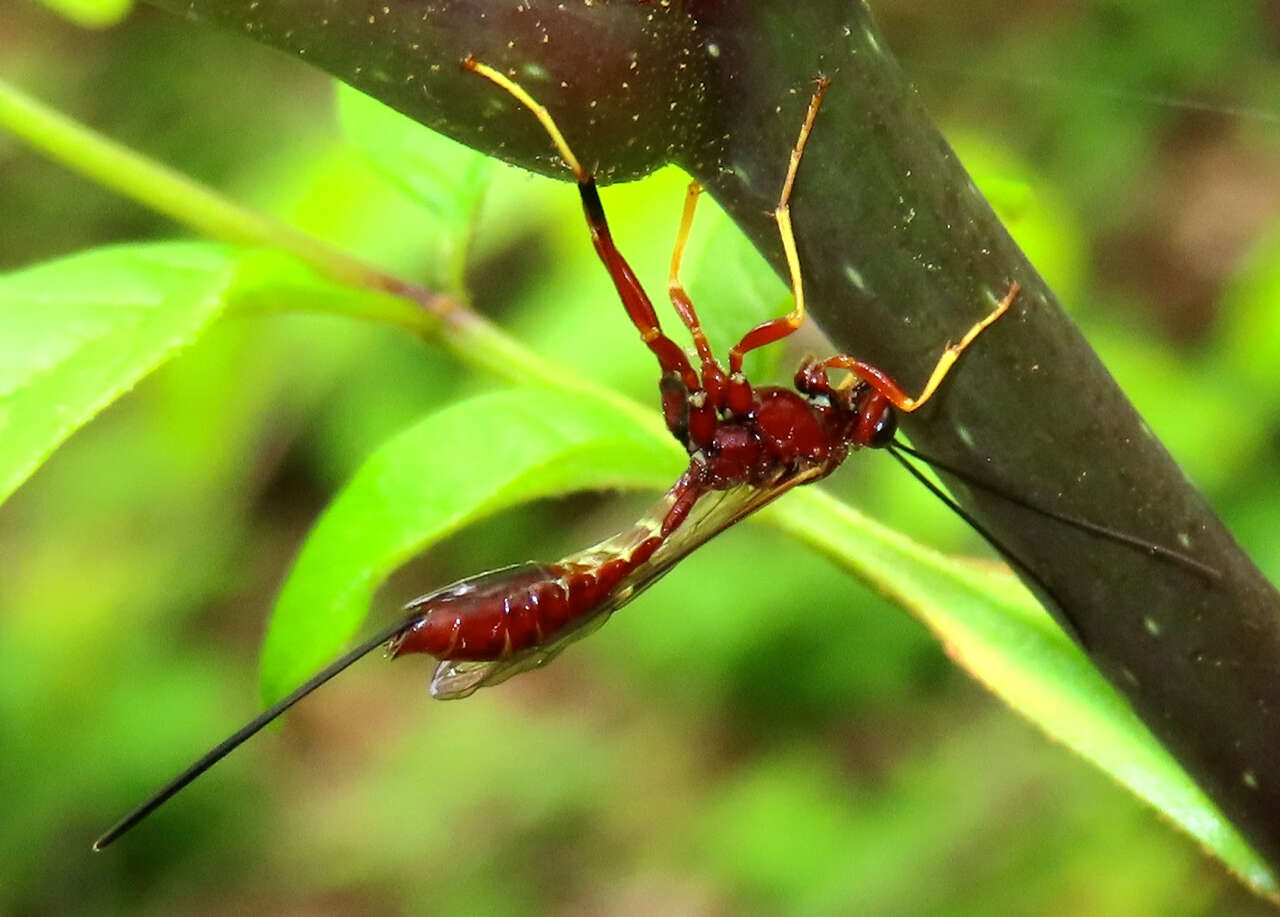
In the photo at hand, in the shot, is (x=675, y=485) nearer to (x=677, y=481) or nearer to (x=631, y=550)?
(x=677, y=481)

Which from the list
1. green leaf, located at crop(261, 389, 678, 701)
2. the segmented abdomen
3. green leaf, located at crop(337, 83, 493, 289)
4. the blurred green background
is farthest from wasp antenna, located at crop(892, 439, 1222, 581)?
the blurred green background

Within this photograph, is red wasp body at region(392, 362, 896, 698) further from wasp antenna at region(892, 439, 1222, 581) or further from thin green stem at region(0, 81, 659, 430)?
wasp antenna at region(892, 439, 1222, 581)

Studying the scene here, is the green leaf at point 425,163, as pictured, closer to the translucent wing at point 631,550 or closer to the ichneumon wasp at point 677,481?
the ichneumon wasp at point 677,481

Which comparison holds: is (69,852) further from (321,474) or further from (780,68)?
(780,68)

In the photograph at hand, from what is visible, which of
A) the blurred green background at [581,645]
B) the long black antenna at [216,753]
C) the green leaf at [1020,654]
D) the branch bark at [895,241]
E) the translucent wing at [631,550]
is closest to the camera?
the branch bark at [895,241]

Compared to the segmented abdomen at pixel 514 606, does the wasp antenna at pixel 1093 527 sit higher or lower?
lower

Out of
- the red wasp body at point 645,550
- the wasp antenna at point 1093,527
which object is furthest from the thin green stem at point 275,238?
the wasp antenna at point 1093,527

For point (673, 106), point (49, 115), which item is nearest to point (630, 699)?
point (49, 115)
